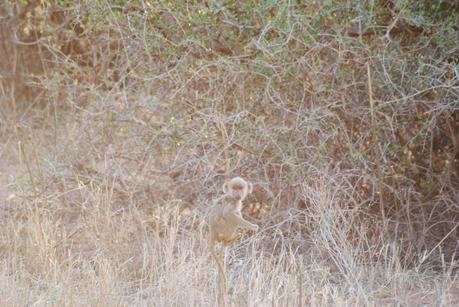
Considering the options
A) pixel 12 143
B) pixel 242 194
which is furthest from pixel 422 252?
pixel 12 143

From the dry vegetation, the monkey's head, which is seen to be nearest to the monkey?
the monkey's head

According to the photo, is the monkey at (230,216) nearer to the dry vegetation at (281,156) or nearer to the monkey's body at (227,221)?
the monkey's body at (227,221)

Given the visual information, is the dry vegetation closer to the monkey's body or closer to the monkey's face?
the monkey's body

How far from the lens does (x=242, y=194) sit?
3.24 m

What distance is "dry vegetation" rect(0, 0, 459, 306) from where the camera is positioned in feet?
16.1

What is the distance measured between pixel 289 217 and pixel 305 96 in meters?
0.80

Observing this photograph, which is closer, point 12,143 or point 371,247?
point 371,247

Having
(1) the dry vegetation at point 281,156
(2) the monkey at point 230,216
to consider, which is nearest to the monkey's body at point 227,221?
→ (2) the monkey at point 230,216

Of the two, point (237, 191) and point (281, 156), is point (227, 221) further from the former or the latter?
point (281, 156)

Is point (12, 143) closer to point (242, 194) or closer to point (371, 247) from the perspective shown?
point (371, 247)

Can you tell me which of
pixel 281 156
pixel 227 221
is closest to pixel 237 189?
pixel 227 221

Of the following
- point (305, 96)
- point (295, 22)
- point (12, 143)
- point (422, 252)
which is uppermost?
point (295, 22)

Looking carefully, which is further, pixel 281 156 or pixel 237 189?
pixel 281 156

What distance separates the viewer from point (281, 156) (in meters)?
5.44
